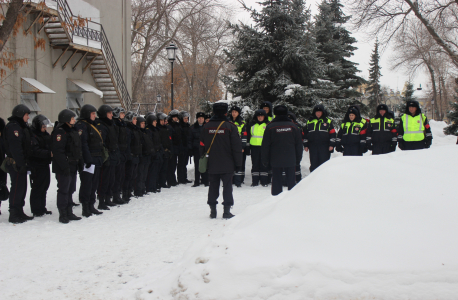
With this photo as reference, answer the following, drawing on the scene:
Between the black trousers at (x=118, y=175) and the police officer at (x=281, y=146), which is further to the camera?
the black trousers at (x=118, y=175)

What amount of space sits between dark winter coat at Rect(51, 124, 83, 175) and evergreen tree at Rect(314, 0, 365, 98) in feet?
61.9

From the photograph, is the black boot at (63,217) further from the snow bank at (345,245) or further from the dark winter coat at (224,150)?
the snow bank at (345,245)

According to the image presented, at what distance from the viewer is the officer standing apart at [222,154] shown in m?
7.25

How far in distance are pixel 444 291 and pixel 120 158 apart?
713cm

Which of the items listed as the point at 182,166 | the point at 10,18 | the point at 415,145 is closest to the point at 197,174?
→ the point at 182,166

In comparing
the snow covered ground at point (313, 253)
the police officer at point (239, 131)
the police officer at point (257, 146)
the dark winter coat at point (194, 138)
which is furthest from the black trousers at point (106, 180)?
the police officer at point (257, 146)

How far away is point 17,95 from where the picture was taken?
14305 millimetres

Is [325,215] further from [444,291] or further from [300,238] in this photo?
[444,291]

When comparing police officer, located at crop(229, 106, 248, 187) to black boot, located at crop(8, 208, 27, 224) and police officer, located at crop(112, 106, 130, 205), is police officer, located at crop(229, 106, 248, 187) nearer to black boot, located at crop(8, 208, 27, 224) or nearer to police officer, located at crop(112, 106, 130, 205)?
police officer, located at crop(112, 106, 130, 205)

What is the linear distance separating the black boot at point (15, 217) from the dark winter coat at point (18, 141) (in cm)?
80

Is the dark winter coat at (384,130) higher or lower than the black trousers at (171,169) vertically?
higher

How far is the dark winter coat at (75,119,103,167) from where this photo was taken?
7477mm

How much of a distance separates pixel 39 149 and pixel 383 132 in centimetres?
836

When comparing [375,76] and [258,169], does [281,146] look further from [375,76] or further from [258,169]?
[375,76]
